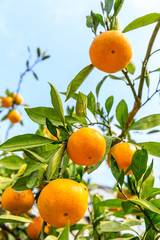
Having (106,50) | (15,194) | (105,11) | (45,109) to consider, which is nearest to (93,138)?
(45,109)

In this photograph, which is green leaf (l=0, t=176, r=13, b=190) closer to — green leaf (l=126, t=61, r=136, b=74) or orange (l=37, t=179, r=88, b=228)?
orange (l=37, t=179, r=88, b=228)

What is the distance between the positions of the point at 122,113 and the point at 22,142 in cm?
57

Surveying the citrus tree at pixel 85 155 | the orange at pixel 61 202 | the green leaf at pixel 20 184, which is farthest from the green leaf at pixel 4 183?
the orange at pixel 61 202

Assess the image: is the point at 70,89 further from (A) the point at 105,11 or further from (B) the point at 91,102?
(A) the point at 105,11

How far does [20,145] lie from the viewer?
0.84 metres

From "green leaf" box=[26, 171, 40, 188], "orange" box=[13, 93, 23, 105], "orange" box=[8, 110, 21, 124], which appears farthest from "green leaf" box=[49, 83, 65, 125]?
"orange" box=[13, 93, 23, 105]

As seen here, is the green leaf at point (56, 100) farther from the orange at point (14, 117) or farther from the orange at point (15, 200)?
the orange at point (14, 117)

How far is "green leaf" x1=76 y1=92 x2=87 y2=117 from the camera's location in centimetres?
96

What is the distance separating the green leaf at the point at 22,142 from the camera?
0.81 meters

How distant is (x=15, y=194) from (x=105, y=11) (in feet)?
3.09

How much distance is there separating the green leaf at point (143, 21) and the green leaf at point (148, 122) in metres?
0.41

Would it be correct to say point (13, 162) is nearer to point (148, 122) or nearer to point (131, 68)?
point (148, 122)

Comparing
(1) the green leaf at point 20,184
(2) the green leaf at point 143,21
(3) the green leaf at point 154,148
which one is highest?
(2) the green leaf at point 143,21

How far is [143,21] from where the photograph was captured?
103 centimetres
